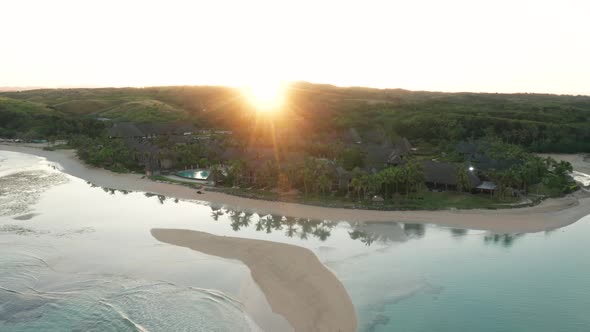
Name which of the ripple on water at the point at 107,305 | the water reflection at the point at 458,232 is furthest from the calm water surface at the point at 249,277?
the water reflection at the point at 458,232

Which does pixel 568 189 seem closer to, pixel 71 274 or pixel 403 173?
pixel 403 173

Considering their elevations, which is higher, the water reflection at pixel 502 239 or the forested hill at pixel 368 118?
the forested hill at pixel 368 118

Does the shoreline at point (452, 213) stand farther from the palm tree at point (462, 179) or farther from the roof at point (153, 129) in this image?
the roof at point (153, 129)

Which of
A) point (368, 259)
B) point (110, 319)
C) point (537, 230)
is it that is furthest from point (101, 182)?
point (537, 230)

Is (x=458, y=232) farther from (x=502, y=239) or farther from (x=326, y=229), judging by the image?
(x=326, y=229)

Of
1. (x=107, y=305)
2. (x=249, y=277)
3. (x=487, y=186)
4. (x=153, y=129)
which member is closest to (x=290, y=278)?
(x=249, y=277)

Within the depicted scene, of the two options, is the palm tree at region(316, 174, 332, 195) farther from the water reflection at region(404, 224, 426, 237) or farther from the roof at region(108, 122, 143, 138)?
the roof at region(108, 122, 143, 138)
